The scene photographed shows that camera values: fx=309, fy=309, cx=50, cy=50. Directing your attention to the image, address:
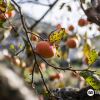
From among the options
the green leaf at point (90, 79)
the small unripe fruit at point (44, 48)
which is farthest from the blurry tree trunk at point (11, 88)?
the small unripe fruit at point (44, 48)

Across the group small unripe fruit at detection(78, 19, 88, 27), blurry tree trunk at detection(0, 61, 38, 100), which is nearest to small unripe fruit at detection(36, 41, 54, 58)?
blurry tree trunk at detection(0, 61, 38, 100)

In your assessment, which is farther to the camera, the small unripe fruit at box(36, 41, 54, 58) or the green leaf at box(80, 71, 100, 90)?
the small unripe fruit at box(36, 41, 54, 58)

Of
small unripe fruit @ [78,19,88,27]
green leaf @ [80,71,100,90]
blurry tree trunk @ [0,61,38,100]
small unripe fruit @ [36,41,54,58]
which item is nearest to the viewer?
blurry tree trunk @ [0,61,38,100]

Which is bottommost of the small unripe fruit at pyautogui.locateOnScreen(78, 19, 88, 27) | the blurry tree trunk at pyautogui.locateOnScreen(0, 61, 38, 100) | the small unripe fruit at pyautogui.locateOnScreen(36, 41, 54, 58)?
the blurry tree trunk at pyautogui.locateOnScreen(0, 61, 38, 100)

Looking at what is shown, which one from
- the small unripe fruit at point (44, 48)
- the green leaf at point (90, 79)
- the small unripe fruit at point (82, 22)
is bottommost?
the green leaf at point (90, 79)

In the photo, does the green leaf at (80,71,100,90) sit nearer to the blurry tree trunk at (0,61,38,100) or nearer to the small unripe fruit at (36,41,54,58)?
the small unripe fruit at (36,41,54,58)

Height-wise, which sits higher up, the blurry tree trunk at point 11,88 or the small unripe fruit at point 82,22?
the small unripe fruit at point 82,22

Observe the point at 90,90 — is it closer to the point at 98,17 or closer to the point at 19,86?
the point at 98,17

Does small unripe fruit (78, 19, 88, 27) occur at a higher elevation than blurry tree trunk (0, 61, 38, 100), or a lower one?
higher

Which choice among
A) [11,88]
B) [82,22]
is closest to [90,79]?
[11,88]

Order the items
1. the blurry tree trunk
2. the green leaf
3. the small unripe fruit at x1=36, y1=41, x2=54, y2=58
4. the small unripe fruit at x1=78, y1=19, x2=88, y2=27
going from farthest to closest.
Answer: the small unripe fruit at x1=78, y1=19, x2=88, y2=27, the small unripe fruit at x1=36, y1=41, x2=54, y2=58, the green leaf, the blurry tree trunk

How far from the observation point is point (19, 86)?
0.32 metres

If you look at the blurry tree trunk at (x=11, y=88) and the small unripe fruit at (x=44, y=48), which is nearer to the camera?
the blurry tree trunk at (x=11, y=88)

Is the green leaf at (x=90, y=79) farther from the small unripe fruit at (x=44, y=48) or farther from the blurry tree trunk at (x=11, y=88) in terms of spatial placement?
the blurry tree trunk at (x=11, y=88)
